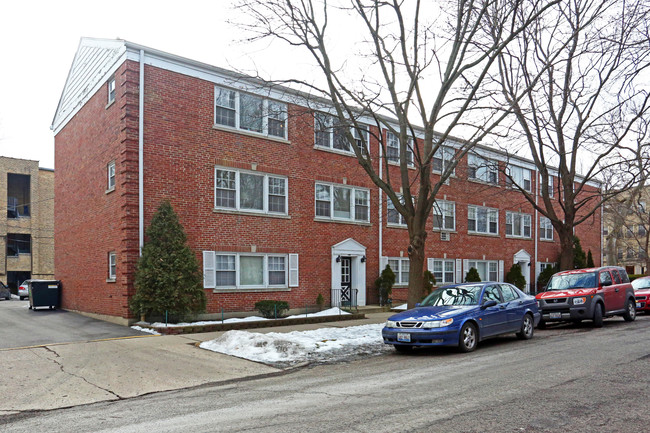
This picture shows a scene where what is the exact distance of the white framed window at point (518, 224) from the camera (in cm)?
3156

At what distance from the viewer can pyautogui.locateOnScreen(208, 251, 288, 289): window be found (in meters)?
17.7

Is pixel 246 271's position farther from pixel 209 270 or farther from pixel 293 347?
pixel 293 347

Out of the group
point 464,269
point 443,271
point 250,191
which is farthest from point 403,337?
point 464,269

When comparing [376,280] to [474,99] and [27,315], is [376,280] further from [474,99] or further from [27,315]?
[27,315]

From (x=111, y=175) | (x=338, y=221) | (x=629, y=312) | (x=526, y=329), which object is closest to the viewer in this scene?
(x=526, y=329)

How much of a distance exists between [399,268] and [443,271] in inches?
137

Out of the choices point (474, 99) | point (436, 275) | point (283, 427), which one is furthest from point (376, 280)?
point (283, 427)

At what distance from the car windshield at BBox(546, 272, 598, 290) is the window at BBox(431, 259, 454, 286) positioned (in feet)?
31.7

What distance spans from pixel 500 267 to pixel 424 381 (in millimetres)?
24100

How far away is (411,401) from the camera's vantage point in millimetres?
6574

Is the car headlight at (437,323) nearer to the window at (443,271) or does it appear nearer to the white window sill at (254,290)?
the white window sill at (254,290)

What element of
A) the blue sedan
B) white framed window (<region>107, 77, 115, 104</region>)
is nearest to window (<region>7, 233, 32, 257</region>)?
white framed window (<region>107, 77, 115, 104</region>)

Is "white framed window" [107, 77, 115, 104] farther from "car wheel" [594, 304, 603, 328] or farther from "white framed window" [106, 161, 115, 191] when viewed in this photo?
"car wheel" [594, 304, 603, 328]

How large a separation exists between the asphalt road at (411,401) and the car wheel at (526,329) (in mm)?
2550
